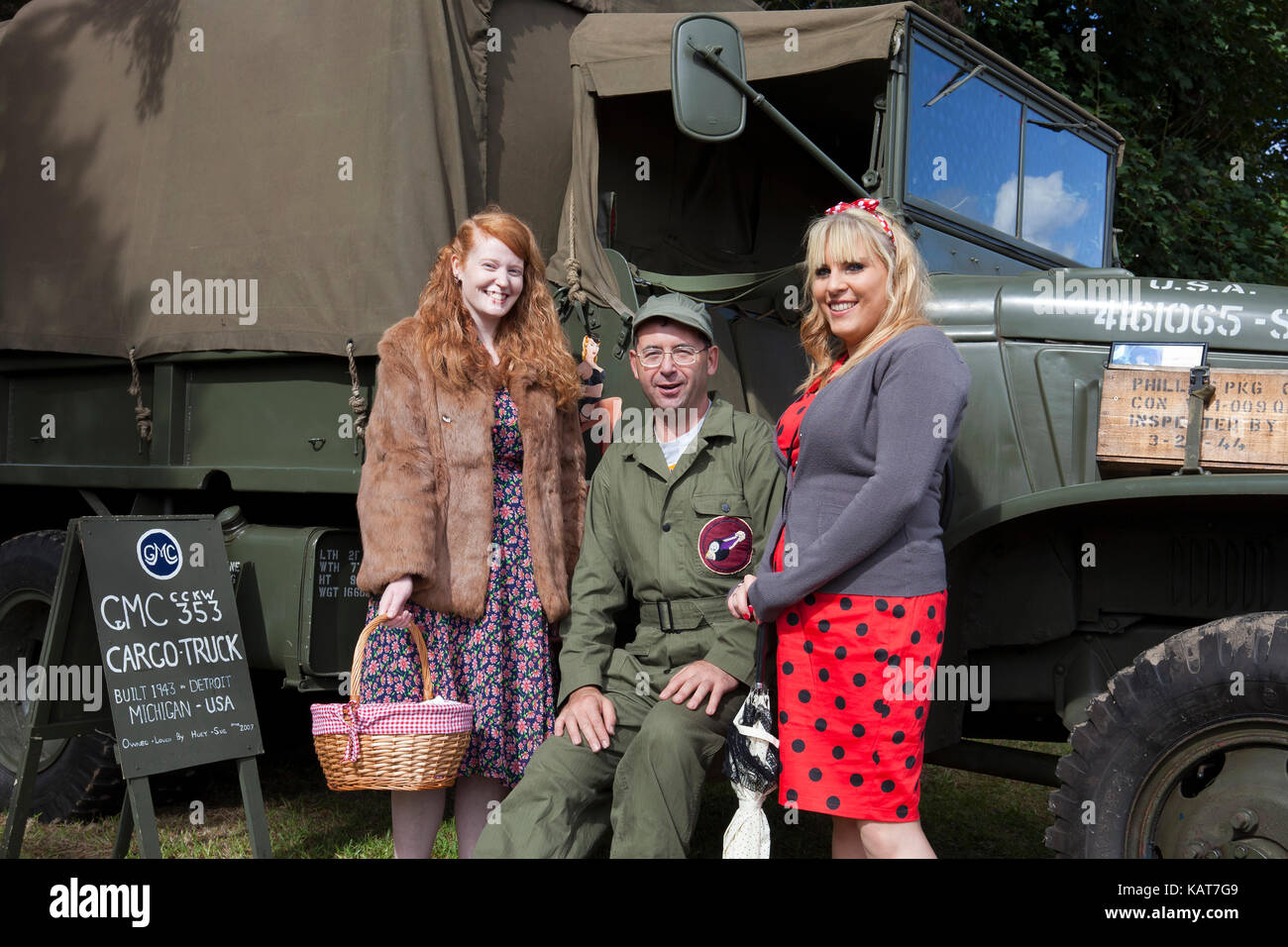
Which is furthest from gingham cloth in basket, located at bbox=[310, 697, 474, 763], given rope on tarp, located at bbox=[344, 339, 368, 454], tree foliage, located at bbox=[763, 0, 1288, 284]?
tree foliage, located at bbox=[763, 0, 1288, 284]

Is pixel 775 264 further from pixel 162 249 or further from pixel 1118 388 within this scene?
pixel 162 249

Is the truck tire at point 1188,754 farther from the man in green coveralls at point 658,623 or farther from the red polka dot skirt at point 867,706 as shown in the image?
the man in green coveralls at point 658,623

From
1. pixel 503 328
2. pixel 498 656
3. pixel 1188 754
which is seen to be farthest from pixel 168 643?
pixel 1188 754

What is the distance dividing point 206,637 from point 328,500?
0.65 m

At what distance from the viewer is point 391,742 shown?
291 centimetres

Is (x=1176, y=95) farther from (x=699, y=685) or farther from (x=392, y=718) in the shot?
(x=392, y=718)

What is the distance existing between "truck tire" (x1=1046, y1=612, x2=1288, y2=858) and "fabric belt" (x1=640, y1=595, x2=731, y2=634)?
87 cm

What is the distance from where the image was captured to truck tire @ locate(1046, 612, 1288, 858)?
8.23 feet

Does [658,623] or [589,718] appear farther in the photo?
[658,623]

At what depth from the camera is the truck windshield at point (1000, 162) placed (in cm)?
360

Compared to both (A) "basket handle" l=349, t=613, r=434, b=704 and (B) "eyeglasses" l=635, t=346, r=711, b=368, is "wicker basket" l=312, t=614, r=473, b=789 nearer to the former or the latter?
(A) "basket handle" l=349, t=613, r=434, b=704

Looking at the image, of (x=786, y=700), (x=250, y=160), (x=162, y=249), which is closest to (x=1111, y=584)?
(x=786, y=700)

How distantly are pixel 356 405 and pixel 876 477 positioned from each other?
6.28 feet

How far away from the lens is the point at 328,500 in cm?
410
